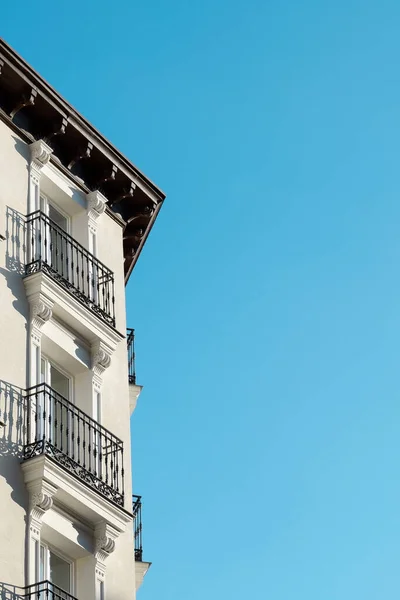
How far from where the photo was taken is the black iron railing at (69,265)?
27016 millimetres

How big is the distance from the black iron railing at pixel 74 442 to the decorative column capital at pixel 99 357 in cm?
120

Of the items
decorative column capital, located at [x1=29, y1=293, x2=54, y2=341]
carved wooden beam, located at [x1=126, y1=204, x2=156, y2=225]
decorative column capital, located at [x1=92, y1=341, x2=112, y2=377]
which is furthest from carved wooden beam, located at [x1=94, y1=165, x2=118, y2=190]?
decorative column capital, located at [x1=29, y1=293, x2=54, y2=341]

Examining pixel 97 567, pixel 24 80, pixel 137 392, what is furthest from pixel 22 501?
pixel 24 80

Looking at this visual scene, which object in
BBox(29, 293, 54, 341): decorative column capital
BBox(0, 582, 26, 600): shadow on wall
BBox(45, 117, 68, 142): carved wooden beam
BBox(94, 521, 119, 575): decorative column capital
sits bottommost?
BBox(0, 582, 26, 600): shadow on wall

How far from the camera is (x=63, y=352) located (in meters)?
26.7

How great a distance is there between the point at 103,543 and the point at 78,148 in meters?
9.20

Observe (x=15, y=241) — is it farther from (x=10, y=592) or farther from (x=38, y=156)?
(x=10, y=592)

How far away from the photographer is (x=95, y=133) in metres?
30.2

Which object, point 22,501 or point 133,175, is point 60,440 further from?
point 133,175

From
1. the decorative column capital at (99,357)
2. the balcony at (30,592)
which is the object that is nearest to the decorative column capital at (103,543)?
the balcony at (30,592)

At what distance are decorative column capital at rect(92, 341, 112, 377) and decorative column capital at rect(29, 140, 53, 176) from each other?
3805 mm

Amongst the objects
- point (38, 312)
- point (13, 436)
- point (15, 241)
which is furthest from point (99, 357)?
point (13, 436)

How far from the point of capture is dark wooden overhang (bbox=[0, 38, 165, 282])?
28453mm

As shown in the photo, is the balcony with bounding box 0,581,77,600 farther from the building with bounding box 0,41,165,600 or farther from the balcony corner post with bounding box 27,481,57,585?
the balcony corner post with bounding box 27,481,57,585
